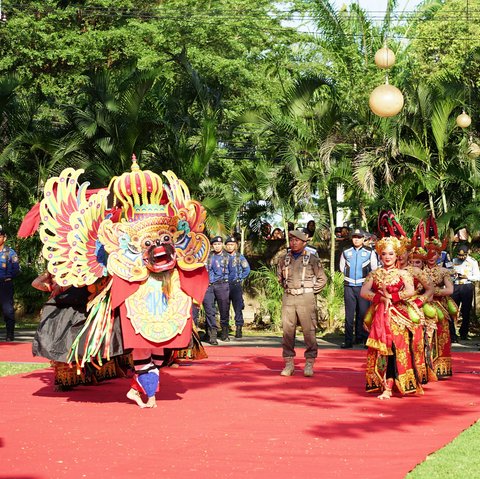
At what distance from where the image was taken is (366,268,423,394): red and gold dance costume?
413 inches

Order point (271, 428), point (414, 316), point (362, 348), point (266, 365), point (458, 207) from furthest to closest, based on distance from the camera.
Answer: point (458, 207)
point (362, 348)
point (266, 365)
point (414, 316)
point (271, 428)

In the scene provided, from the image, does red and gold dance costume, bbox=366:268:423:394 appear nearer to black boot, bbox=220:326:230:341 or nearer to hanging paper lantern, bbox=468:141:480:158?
black boot, bbox=220:326:230:341

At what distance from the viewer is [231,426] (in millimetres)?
8758

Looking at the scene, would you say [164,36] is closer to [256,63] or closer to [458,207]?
[256,63]

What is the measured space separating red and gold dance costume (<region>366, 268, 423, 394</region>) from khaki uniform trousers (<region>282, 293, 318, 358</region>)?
1654 mm

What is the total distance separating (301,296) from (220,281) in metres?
5.39

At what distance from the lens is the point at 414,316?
10.6 meters

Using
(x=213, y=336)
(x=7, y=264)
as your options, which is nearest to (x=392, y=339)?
(x=213, y=336)

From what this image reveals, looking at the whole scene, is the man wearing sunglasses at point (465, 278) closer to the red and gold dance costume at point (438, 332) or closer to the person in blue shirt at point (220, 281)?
the person in blue shirt at point (220, 281)

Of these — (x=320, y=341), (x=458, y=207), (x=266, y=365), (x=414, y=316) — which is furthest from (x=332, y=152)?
(x=414, y=316)

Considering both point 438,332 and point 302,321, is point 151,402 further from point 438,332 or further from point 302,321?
point 438,332

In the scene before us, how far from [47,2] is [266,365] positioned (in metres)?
17.3

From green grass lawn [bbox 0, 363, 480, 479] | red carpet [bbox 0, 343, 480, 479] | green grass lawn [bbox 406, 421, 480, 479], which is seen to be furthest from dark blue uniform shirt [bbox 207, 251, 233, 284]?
green grass lawn [bbox 406, 421, 480, 479]

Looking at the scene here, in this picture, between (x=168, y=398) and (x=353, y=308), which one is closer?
(x=168, y=398)
